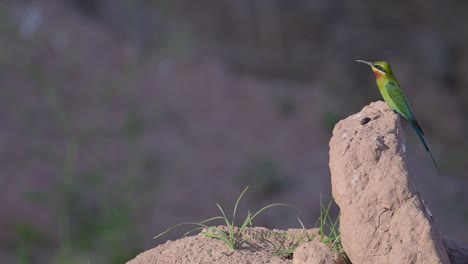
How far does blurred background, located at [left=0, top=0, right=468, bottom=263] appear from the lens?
9.05 metres

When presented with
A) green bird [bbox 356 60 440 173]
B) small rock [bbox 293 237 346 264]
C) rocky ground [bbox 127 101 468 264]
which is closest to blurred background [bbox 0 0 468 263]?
green bird [bbox 356 60 440 173]

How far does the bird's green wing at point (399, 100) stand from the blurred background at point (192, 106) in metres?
3.76

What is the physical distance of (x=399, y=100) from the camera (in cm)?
383

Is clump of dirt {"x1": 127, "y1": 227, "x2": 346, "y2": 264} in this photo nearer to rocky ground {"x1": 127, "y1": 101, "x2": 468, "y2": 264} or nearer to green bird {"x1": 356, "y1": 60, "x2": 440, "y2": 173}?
rocky ground {"x1": 127, "y1": 101, "x2": 468, "y2": 264}

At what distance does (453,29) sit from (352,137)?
1057 centimetres

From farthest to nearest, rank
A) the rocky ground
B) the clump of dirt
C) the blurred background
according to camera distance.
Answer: the blurred background < the clump of dirt < the rocky ground

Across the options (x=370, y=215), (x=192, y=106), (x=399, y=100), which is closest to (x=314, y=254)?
(x=370, y=215)

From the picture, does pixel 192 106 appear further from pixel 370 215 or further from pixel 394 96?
pixel 370 215

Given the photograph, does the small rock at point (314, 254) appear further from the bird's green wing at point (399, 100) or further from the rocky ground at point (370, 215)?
the bird's green wing at point (399, 100)

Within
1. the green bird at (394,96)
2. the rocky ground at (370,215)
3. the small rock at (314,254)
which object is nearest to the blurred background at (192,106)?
the green bird at (394,96)

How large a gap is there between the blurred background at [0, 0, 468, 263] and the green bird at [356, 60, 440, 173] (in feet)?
12.1

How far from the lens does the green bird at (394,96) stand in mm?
3770

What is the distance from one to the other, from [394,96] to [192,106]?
7680 mm

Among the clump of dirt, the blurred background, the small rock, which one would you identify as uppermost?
the small rock
